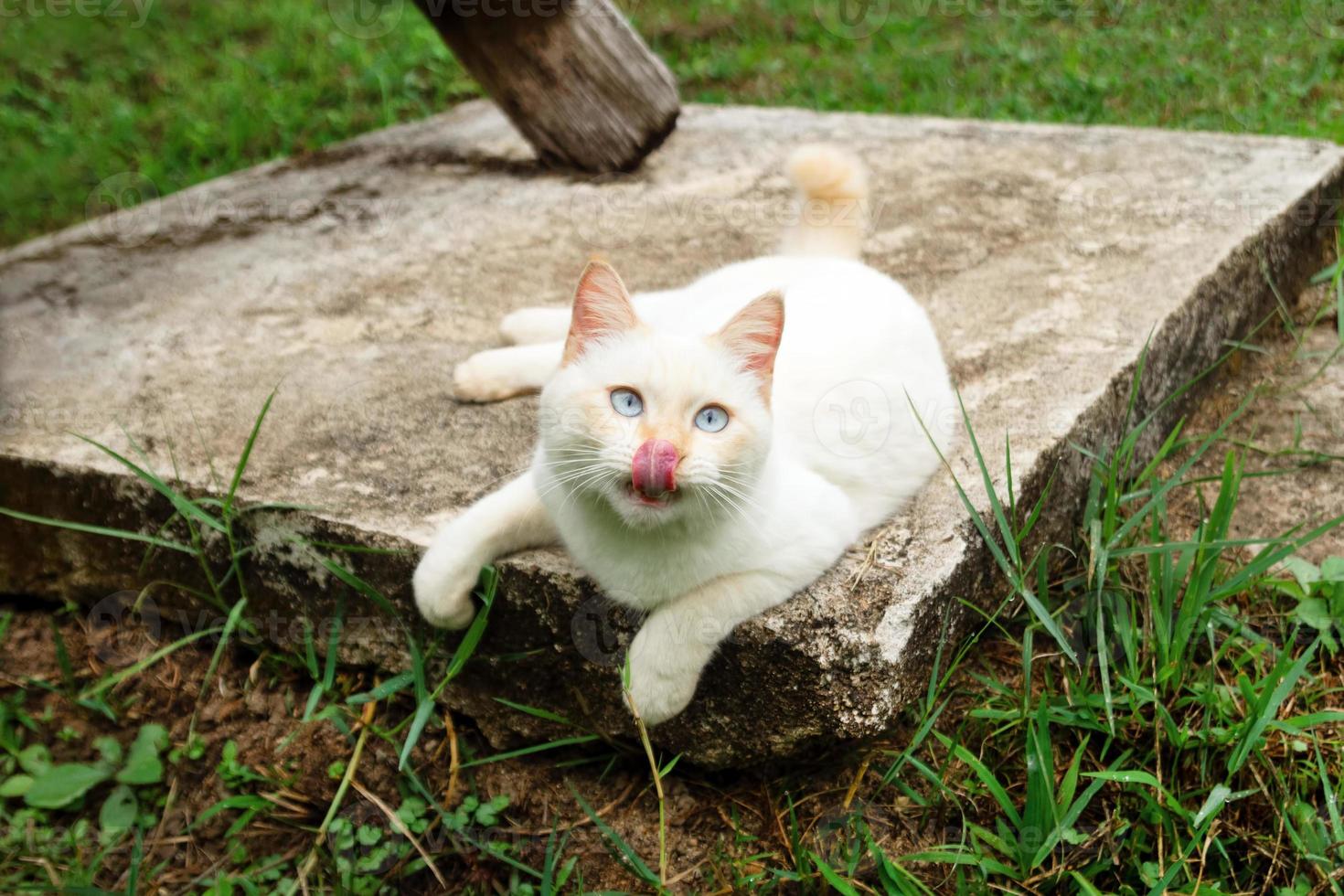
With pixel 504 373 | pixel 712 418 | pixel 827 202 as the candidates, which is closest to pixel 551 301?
pixel 504 373

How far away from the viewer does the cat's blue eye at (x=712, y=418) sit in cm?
Answer: 148

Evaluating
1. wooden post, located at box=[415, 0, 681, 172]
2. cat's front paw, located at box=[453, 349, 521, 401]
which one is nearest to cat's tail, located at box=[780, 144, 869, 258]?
cat's front paw, located at box=[453, 349, 521, 401]

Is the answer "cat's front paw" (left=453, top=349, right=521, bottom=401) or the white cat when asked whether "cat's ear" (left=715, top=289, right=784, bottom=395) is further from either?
"cat's front paw" (left=453, top=349, right=521, bottom=401)

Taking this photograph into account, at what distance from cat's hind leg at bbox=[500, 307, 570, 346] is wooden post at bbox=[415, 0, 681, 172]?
129cm

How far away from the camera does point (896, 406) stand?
6.26 ft

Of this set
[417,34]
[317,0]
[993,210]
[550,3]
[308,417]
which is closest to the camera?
[308,417]

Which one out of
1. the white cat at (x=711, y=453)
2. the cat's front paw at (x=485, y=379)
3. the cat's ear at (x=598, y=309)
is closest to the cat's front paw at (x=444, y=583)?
the white cat at (x=711, y=453)

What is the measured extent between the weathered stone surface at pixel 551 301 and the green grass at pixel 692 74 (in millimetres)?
868

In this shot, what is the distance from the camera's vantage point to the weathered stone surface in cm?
182

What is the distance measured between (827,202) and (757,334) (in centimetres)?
93

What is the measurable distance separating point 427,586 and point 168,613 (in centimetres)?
85

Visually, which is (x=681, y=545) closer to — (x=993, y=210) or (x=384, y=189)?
(x=993, y=210)

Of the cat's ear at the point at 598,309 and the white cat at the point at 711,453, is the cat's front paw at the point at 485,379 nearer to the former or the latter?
the white cat at the point at 711,453

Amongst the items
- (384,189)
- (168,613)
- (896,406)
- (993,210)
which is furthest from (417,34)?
(896,406)
